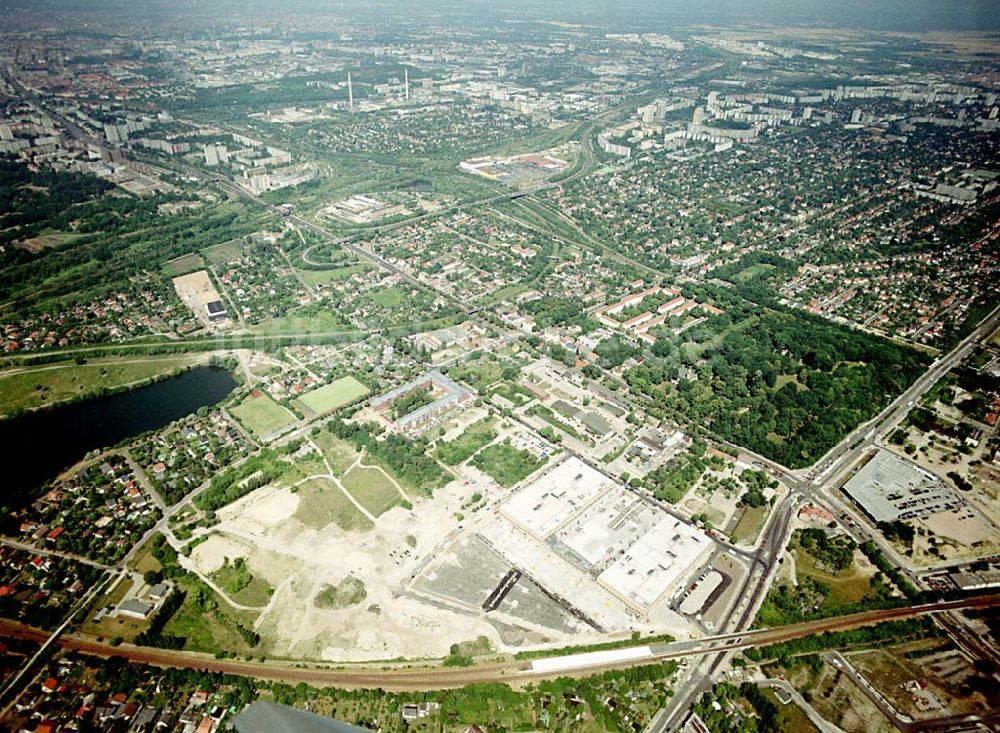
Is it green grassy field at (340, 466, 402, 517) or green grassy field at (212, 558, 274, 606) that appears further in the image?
green grassy field at (340, 466, 402, 517)

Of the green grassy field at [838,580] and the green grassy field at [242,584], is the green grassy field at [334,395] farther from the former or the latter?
the green grassy field at [838,580]

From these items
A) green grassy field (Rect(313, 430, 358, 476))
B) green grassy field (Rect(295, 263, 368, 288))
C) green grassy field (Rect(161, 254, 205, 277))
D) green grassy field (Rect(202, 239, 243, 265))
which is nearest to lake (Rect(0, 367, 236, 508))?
green grassy field (Rect(313, 430, 358, 476))

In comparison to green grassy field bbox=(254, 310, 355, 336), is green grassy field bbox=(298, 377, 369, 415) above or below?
below

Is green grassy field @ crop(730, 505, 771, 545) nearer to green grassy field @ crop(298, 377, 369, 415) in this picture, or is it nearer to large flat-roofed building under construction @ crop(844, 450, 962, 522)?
large flat-roofed building under construction @ crop(844, 450, 962, 522)

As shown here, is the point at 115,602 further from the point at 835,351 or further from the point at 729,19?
the point at 729,19

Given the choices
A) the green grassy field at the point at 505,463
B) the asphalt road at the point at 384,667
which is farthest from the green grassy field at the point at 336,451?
the asphalt road at the point at 384,667

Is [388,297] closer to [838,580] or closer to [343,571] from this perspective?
[343,571]

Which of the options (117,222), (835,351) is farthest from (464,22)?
(835,351)

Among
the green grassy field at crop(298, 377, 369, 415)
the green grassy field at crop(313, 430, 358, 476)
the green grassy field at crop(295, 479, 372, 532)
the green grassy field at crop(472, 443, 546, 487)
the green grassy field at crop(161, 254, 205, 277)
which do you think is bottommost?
the green grassy field at crop(295, 479, 372, 532)

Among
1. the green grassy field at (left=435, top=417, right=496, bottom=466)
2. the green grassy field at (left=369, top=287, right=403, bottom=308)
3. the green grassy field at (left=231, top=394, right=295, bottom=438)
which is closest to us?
the green grassy field at (left=435, top=417, right=496, bottom=466)
